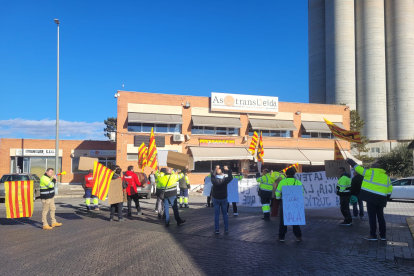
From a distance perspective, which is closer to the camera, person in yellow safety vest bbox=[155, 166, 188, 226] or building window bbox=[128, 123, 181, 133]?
person in yellow safety vest bbox=[155, 166, 188, 226]

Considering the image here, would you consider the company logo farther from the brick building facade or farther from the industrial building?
the industrial building

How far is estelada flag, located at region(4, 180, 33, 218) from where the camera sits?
965 centimetres

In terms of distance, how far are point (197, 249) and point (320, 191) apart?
7.03 meters

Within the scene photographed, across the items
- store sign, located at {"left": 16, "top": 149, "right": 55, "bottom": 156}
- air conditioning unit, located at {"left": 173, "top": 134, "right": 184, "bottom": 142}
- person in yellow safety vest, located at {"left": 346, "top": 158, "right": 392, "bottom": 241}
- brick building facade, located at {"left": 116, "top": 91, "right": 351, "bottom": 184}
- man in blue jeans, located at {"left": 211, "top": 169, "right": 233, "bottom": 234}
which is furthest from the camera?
store sign, located at {"left": 16, "top": 149, "right": 55, "bottom": 156}

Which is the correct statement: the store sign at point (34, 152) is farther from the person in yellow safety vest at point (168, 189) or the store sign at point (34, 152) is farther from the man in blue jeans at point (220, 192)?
the man in blue jeans at point (220, 192)

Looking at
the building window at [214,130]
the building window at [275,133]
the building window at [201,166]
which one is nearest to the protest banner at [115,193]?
the building window at [201,166]

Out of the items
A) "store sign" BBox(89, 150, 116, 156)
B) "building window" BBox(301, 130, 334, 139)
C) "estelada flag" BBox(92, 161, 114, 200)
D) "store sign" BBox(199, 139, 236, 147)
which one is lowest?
"estelada flag" BBox(92, 161, 114, 200)

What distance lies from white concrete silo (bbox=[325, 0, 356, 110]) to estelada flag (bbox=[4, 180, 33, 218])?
159 ft

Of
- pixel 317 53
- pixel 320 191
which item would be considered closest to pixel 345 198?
pixel 320 191

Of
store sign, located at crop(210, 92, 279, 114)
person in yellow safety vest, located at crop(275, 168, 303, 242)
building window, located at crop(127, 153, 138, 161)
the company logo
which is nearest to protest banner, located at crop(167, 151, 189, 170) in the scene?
person in yellow safety vest, located at crop(275, 168, 303, 242)

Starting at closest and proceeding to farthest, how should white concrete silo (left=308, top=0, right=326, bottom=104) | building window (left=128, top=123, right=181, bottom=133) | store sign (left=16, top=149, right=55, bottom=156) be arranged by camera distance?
building window (left=128, top=123, right=181, bottom=133), store sign (left=16, top=149, right=55, bottom=156), white concrete silo (left=308, top=0, right=326, bottom=104)

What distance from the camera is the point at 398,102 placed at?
164ft

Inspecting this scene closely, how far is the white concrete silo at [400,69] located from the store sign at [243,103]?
2875 cm

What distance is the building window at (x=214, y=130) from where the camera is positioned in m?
29.4
